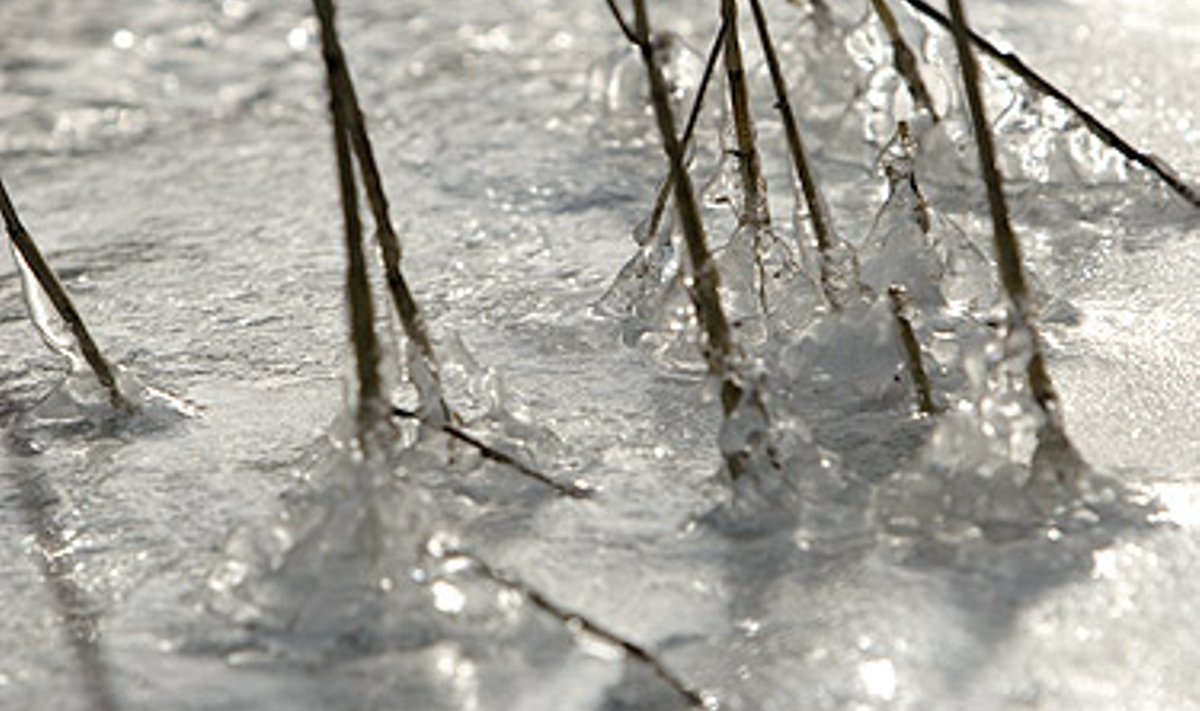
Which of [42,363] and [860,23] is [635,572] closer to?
[42,363]

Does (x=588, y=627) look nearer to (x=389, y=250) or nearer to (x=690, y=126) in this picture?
(x=389, y=250)

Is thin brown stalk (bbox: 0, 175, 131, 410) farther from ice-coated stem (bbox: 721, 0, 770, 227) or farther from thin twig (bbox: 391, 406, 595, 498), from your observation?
ice-coated stem (bbox: 721, 0, 770, 227)

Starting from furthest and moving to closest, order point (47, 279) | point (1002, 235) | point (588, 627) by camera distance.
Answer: point (47, 279) < point (1002, 235) < point (588, 627)

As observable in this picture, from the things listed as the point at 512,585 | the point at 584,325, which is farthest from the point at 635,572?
the point at 584,325

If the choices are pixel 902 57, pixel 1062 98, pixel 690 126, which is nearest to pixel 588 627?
pixel 690 126

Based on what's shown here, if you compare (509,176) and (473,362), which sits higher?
(473,362)

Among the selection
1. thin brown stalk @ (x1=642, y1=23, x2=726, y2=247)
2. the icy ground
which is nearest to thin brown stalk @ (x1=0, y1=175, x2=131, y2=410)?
the icy ground

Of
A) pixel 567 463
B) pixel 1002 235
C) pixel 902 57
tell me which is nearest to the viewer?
pixel 1002 235
